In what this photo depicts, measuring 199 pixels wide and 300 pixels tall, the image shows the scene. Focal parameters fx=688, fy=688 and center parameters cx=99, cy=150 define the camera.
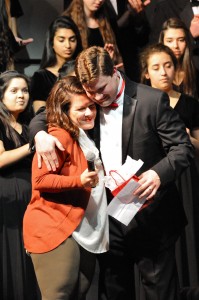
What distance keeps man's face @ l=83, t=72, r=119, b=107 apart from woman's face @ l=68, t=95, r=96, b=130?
0.03 m

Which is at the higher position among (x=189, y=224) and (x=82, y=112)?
(x=82, y=112)

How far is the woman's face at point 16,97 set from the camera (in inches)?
162

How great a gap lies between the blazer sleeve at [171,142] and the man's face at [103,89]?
22 centimetres

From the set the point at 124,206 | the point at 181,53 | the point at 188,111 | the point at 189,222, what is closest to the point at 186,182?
the point at 189,222

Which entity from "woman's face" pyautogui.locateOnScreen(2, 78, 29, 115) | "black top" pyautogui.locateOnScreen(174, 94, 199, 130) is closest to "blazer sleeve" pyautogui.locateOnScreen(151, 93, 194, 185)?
"black top" pyautogui.locateOnScreen(174, 94, 199, 130)

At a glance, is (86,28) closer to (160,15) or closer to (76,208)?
(160,15)

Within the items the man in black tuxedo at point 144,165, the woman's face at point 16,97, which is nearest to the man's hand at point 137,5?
the woman's face at point 16,97

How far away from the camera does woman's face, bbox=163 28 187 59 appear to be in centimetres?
458

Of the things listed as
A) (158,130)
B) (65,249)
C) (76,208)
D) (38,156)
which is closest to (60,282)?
(65,249)

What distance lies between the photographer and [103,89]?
2.96 meters

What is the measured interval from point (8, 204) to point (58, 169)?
115 cm

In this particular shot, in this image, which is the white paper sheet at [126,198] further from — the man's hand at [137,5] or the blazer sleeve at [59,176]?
the man's hand at [137,5]

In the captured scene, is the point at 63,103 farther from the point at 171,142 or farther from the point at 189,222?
the point at 189,222

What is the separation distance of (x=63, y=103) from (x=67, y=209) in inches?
18.0
